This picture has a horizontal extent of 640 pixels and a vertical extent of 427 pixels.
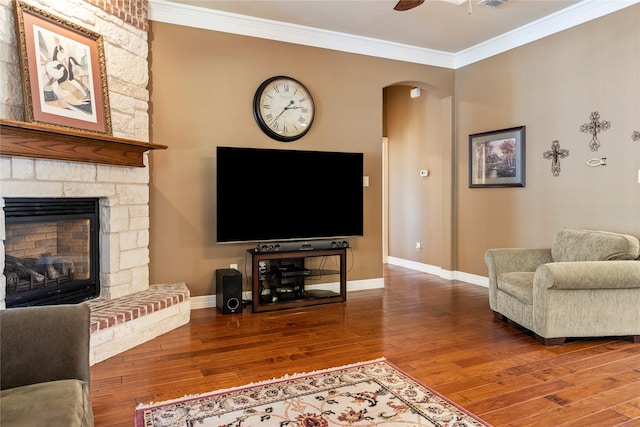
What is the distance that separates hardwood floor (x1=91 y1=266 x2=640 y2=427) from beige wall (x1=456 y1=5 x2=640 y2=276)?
128cm

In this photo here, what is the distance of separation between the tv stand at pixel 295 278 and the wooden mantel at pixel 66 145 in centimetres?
145

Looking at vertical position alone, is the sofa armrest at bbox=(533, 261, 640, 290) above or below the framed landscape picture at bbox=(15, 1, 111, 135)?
below

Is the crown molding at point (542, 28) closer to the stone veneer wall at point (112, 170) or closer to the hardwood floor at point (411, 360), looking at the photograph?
the hardwood floor at point (411, 360)

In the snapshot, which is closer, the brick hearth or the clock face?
the brick hearth

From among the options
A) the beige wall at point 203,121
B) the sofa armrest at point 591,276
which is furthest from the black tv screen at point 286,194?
the sofa armrest at point 591,276

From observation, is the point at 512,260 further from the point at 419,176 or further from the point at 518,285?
the point at 419,176

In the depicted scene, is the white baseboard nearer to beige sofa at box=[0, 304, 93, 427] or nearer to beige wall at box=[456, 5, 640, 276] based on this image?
beige wall at box=[456, 5, 640, 276]

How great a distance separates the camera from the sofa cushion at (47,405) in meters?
1.35

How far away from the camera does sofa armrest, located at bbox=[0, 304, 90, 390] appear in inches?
65.4

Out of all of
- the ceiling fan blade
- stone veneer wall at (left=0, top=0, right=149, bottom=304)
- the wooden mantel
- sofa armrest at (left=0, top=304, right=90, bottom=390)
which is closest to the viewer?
sofa armrest at (left=0, top=304, right=90, bottom=390)

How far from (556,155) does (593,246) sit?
1.29 meters

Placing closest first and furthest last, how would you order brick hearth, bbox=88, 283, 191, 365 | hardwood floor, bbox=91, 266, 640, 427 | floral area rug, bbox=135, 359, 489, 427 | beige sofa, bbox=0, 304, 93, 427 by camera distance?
beige sofa, bbox=0, 304, 93, 427 < floral area rug, bbox=135, 359, 489, 427 < hardwood floor, bbox=91, 266, 640, 427 < brick hearth, bbox=88, 283, 191, 365

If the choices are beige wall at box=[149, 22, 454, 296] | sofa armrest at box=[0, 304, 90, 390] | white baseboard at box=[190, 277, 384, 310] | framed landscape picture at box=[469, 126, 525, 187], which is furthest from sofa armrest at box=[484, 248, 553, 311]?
sofa armrest at box=[0, 304, 90, 390]

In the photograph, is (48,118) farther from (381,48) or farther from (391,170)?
(391,170)
